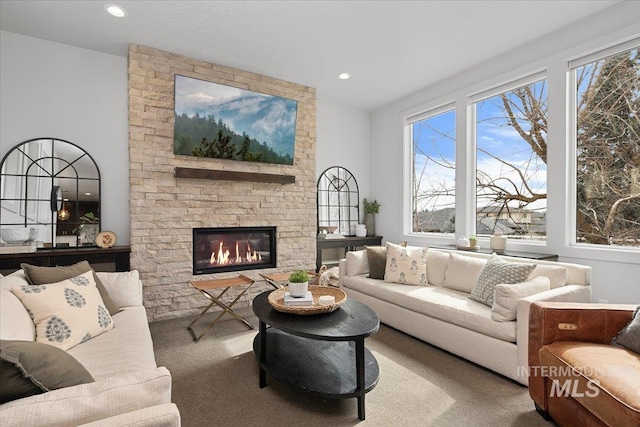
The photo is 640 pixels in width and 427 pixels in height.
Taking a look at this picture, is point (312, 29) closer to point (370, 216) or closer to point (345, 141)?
point (345, 141)

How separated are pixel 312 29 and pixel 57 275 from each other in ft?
9.88

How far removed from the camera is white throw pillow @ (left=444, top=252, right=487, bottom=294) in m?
3.08

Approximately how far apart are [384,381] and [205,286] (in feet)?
6.27

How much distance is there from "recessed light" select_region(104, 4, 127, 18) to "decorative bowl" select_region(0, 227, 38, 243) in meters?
2.22

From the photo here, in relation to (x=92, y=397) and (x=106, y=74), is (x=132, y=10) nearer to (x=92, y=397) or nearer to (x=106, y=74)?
(x=106, y=74)

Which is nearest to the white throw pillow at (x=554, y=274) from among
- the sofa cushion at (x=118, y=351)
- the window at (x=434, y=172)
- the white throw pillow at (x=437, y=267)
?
the white throw pillow at (x=437, y=267)

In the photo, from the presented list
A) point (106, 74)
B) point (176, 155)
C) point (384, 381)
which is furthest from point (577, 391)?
point (106, 74)

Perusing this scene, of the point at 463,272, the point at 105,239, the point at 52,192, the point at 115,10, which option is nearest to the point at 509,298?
the point at 463,272

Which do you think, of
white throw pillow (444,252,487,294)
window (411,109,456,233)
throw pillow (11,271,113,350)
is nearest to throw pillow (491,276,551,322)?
white throw pillow (444,252,487,294)

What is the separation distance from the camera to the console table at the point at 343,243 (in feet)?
16.1

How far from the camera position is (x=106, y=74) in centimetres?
368

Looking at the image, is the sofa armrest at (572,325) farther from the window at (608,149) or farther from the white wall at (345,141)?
the white wall at (345,141)

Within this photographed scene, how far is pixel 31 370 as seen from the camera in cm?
96

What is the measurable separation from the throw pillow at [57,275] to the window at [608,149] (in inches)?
167
